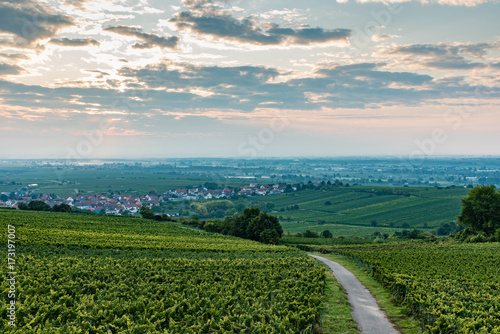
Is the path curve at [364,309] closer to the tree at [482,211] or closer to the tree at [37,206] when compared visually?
the tree at [482,211]

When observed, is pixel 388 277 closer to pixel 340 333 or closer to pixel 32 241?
pixel 340 333

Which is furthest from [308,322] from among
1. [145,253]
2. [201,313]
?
[145,253]

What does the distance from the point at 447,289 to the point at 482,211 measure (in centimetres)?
5684

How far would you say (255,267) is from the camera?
31.7 metres

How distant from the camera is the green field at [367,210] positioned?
117 m

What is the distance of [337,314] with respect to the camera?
21906mm

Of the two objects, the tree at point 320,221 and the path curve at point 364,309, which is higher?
the path curve at point 364,309

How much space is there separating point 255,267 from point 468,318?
18047mm

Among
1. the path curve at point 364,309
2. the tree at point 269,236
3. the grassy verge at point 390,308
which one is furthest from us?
the tree at point 269,236

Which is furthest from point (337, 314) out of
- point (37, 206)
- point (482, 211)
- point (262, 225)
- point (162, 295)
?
point (37, 206)

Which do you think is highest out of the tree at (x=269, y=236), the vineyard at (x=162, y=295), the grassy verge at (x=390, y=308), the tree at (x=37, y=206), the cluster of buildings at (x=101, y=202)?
the vineyard at (x=162, y=295)

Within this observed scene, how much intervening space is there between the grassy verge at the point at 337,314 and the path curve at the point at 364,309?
1.40 feet

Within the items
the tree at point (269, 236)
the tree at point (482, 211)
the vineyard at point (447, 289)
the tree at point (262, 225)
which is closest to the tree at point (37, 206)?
the tree at point (262, 225)

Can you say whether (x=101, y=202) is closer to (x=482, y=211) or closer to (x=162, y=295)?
(x=482, y=211)
